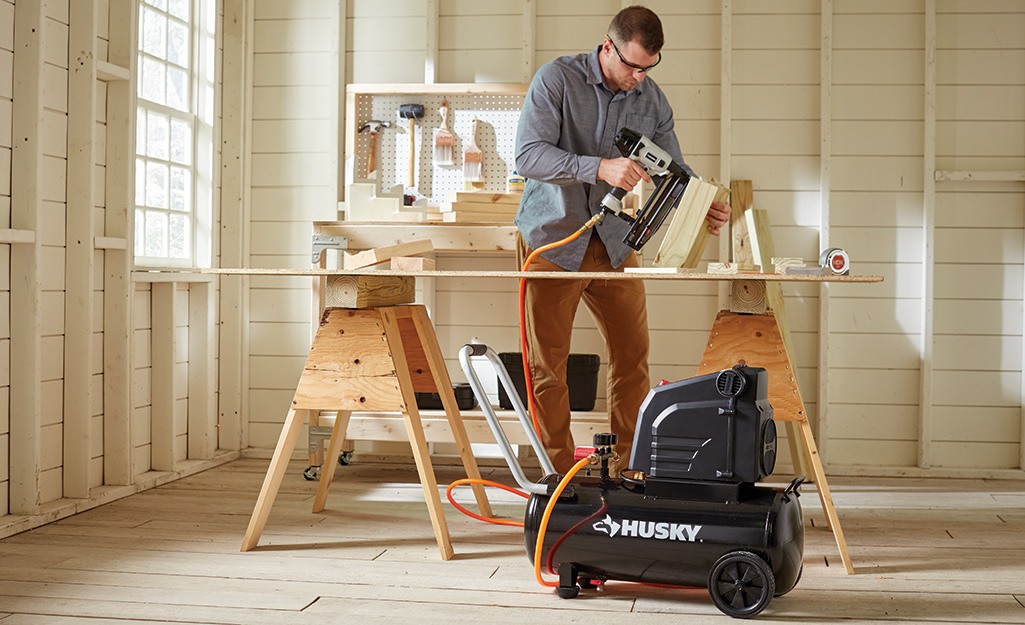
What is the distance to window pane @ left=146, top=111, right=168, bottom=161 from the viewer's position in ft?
11.8

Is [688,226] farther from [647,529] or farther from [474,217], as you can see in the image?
[474,217]

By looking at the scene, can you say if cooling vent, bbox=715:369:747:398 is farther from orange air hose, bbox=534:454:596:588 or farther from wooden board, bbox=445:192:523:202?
wooden board, bbox=445:192:523:202

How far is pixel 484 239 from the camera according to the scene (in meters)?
3.46

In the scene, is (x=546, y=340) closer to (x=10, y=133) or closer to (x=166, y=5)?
(x=10, y=133)

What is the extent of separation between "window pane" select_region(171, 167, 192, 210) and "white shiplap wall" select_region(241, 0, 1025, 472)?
123cm

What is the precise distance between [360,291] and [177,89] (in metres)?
1.85

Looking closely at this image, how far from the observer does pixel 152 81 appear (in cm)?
363

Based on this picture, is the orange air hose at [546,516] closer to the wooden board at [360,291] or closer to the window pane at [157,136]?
the wooden board at [360,291]

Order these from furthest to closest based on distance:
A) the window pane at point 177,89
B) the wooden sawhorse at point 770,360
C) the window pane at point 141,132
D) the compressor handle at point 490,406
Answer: the window pane at point 177,89 < the window pane at point 141,132 < the wooden sawhorse at point 770,360 < the compressor handle at point 490,406

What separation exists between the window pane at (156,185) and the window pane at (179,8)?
26.3 inches

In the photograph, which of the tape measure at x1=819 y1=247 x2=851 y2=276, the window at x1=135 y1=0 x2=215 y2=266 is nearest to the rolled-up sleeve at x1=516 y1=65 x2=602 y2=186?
the tape measure at x1=819 y1=247 x2=851 y2=276

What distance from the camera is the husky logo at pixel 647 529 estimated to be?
2.00 metres

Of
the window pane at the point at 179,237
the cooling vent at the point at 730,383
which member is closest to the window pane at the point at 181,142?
the window pane at the point at 179,237

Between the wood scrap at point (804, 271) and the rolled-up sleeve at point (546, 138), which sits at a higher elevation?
the rolled-up sleeve at point (546, 138)
